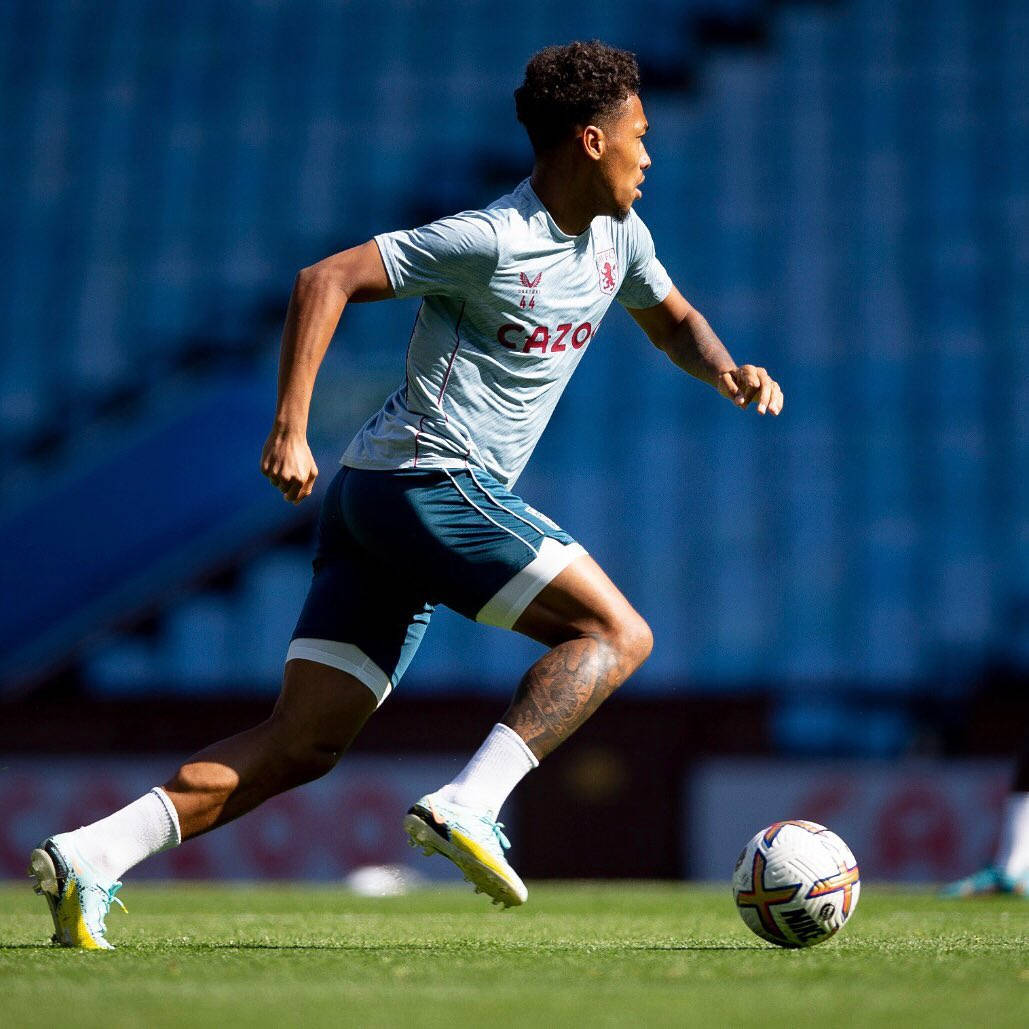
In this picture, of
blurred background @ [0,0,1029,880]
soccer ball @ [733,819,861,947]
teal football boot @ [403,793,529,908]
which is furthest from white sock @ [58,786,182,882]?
blurred background @ [0,0,1029,880]

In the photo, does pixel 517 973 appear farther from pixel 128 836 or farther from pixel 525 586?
pixel 128 836

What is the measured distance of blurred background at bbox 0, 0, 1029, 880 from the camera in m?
10.9

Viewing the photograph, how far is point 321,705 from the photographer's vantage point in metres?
4.19

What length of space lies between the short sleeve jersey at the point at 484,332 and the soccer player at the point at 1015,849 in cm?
310

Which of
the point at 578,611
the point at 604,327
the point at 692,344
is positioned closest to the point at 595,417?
the point at 604,327

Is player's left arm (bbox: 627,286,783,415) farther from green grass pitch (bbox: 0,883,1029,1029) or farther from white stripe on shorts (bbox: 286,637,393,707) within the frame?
green grass pitch (bbox: 0,883,1029,1029)

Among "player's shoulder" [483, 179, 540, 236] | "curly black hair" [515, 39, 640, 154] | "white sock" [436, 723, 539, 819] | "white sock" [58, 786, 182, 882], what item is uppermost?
"curly black hair" [515, 39, 640, 154]

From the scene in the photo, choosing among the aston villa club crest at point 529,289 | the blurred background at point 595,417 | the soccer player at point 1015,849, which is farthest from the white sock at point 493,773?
the blurred background at point 595,417

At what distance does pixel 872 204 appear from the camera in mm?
15438

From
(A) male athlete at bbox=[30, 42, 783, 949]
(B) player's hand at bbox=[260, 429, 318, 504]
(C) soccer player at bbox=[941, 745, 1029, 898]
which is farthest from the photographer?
(C) soccer player at bbox=[941, 745, 1029, 898]

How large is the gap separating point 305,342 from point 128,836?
1.23 m

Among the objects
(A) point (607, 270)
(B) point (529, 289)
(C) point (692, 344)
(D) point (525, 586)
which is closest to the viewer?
(D) point (525, 586)

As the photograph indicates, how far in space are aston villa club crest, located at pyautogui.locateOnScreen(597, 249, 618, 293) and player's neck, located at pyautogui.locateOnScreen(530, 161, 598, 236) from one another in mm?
128

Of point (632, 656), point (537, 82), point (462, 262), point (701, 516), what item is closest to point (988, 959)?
point (632, 656)
